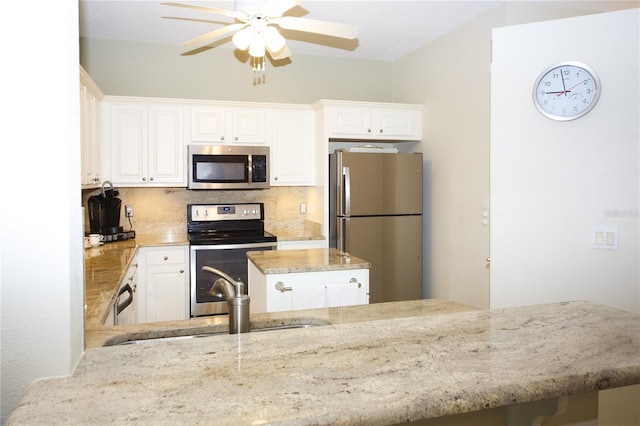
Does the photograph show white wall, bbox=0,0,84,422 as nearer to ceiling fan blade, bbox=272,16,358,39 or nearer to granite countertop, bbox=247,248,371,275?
granite countertop, bbox=247,248,371,275

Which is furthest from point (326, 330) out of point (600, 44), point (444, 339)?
point (600, 44)

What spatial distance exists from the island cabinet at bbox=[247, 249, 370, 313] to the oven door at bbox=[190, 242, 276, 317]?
1.39 meters

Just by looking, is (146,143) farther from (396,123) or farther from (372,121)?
(396,123)

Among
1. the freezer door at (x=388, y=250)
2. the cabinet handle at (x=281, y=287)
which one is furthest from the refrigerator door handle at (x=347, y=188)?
the cabinet handle at (x=281, y=287)

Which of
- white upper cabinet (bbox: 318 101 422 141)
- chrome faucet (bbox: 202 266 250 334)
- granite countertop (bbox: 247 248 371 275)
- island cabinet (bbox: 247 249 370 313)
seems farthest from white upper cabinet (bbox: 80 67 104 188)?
chrome faucet (bbox: 202 266 250 334)

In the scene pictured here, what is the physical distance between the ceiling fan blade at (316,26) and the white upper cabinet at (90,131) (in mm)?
1434

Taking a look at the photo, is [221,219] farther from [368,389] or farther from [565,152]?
[368,389]

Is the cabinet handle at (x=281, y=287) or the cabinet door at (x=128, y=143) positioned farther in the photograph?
→ the cabinet door at (x=128, y=143)

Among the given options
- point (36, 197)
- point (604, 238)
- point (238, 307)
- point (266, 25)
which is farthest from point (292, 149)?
point (36, 197)

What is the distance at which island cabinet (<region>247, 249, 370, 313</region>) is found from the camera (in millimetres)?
2516

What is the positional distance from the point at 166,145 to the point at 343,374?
3909 millimetres

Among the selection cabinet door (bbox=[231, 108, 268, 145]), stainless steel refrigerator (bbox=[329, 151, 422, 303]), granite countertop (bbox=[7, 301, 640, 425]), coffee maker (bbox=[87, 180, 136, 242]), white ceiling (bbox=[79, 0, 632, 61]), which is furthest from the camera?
cabinet door (bbox=[231, 108, 268, 145])

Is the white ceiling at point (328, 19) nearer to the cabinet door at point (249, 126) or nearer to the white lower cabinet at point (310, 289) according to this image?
the cabinet door at point (249, 126)

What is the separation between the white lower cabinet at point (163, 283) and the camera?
402cm
